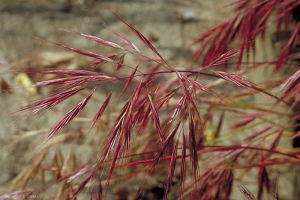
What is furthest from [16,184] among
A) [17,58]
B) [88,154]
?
[17,58]

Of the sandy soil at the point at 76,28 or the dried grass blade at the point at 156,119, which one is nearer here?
the dried grass blade at the point at 156,119

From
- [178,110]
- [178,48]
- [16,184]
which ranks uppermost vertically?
[178,48]

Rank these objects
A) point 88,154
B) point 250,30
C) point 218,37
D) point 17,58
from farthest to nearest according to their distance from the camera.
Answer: point 17,58
point 88,154
point 218,37
point 250,30

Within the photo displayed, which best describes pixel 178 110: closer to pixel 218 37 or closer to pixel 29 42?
pixel 218 37

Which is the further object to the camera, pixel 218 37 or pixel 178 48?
pixel 178 48

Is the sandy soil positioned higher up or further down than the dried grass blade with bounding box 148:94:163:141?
higher up

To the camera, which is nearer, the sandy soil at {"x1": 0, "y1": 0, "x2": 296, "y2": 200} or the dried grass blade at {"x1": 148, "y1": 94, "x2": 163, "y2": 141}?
the dried grass blade at {"x1": 148, "y1": 94, "x2": 163, "y2": 141}

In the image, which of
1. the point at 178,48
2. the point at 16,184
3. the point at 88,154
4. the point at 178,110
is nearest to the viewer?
the point at 178,110

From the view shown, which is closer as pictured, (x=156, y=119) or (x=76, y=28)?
(x=156, y=119)

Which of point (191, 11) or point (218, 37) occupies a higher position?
point (191, 11)

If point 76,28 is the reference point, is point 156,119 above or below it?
below

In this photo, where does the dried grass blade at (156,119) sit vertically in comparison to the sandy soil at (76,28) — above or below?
below
